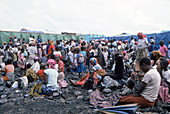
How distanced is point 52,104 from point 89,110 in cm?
120

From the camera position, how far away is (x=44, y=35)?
18.1m

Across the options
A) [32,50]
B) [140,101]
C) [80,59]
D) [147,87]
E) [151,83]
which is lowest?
Result: [140,101]

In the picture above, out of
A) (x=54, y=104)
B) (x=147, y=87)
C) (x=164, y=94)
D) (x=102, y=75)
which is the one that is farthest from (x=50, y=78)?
(x=164, y=94)

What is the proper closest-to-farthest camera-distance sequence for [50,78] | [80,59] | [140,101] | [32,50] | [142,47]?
1. [140,101]
2. [50,78]
3. [142,47]
4. [80,59]
5. [32,50]

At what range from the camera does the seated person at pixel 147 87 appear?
3893mm

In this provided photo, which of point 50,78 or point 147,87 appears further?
point 50,78

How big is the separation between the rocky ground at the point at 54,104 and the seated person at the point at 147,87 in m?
0.23

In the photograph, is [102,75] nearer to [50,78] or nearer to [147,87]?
[50,78]

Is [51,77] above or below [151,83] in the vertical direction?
below

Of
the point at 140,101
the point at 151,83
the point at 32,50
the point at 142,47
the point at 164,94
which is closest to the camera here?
the point at 151,83

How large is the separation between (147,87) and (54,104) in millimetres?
2689

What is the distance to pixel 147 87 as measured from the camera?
401 centimetres

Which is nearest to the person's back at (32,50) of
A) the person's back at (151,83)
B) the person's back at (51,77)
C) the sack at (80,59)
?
the sack at (80,59)

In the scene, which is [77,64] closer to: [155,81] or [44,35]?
[155,81]
